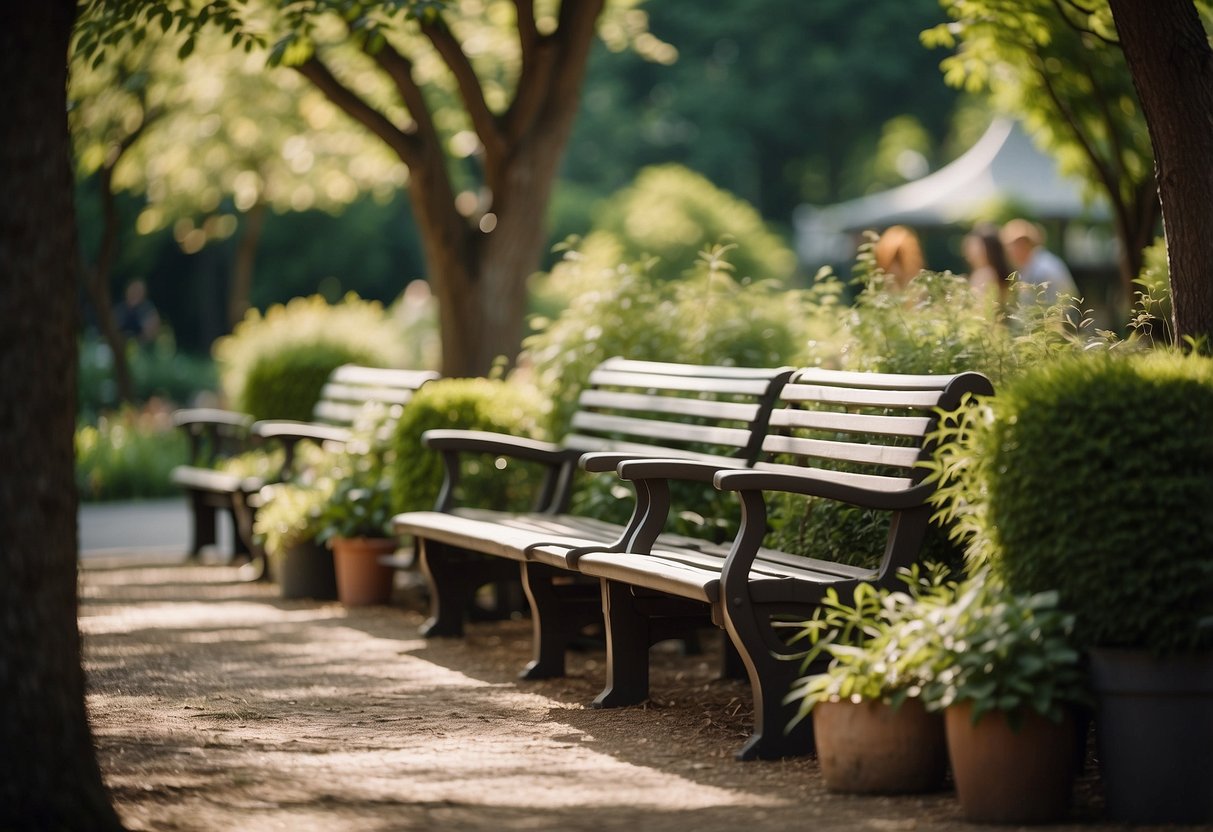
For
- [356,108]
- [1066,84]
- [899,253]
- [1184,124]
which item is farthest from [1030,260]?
[1184,124]

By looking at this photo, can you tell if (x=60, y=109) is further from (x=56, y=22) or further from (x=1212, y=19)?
(x=1212, y=19)

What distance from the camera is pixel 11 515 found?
391cm

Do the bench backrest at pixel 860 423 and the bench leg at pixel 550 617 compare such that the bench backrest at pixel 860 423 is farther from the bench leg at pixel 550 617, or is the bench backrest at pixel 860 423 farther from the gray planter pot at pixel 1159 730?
the gray planter pot at pixel 1159 730

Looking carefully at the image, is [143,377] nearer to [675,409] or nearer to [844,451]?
[675,409]

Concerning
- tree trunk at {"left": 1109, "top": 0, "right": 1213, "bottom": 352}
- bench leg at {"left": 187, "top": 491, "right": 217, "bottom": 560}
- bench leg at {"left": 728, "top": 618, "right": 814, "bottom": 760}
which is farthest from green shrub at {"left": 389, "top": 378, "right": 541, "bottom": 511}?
tree trunk at {"left": 1109, "top": 0, "right": 1213, "bottom": 352}

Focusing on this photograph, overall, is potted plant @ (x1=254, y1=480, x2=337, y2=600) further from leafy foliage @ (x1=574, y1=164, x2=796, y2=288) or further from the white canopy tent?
leafy foliage @ (x1=574, y1=164, x2=796, y2=288)

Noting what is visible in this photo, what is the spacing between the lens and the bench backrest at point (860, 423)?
537 centimetres

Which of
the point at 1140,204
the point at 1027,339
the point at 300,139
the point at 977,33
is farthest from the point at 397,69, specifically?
the point at 300,139

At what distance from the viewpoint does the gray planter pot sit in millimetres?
4227

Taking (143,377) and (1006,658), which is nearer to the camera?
(1006,658)

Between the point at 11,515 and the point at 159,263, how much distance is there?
131 ft

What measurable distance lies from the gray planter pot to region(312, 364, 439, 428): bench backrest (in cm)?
537

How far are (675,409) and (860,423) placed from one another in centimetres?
149

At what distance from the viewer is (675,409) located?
23.2 ft
